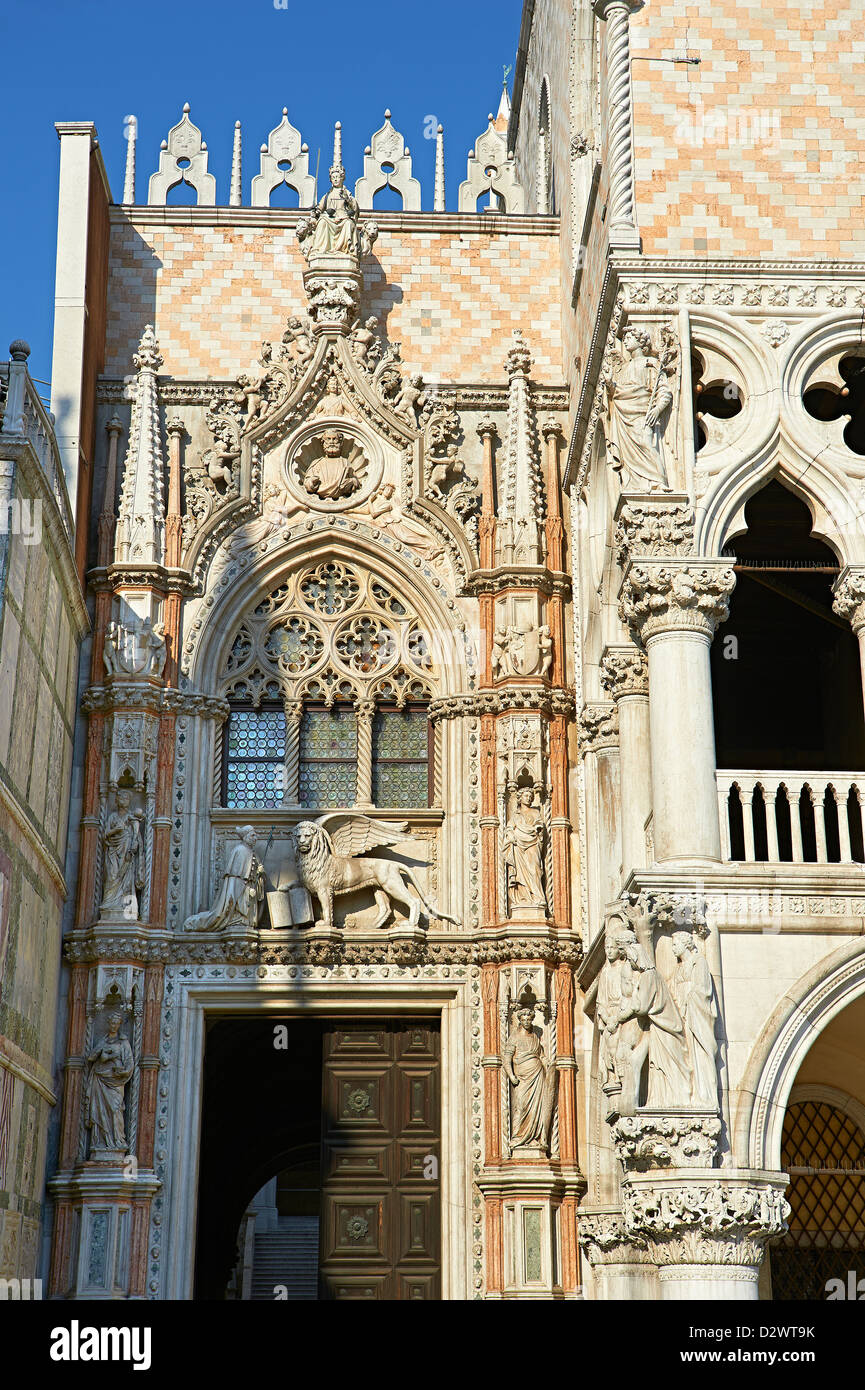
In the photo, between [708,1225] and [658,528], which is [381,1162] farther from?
[658,528]

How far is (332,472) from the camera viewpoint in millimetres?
20266

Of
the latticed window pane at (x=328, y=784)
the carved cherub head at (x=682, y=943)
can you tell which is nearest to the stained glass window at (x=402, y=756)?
→ the latticed window pane at (x=328, y=784)

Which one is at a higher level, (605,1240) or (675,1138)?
(675,1138)

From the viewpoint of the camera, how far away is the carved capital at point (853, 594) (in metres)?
15.6

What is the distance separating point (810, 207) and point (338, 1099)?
940 cm

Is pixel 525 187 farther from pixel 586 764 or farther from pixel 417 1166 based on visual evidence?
pixel 417 1166

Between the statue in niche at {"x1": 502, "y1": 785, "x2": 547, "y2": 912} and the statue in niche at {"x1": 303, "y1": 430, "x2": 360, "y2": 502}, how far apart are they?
12.8 ft

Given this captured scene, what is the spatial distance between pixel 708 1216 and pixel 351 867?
5.99 meters

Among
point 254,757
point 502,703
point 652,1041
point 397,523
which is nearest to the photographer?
point 652,1041

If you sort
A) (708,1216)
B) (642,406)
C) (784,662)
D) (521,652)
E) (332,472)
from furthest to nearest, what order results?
(784,662) → (332,472) → (521,652) → (642,406) → (708,1216)

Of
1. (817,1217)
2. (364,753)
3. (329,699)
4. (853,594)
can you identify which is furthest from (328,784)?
(817,1217)

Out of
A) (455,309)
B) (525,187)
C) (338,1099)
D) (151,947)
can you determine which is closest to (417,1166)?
(338,1099)

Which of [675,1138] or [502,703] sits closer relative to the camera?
[675,1138]
